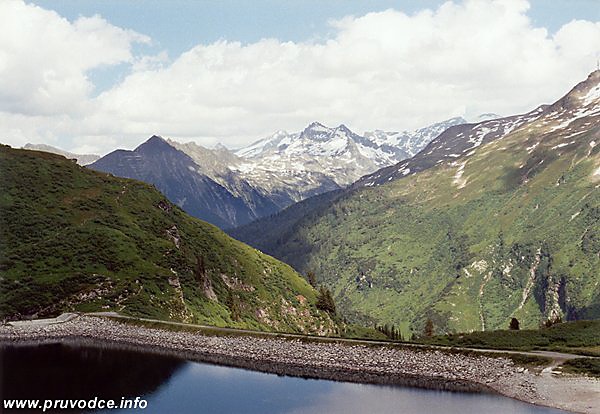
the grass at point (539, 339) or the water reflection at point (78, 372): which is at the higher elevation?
the water reflection at point (78, 372)

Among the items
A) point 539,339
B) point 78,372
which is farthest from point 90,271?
point 539,339

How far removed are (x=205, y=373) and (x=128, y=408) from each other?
866 inches

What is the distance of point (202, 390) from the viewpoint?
91.3m

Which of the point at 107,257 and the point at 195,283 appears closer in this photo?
the point at 107,257

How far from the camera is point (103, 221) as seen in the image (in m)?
197

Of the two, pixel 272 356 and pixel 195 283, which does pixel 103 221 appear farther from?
pixel 272 356

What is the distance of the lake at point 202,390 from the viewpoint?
3206 inches

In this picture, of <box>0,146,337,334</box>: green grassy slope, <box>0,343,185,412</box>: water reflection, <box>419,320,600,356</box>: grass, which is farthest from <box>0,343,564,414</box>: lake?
<box>0,146,337,334</box>: green grassy slope

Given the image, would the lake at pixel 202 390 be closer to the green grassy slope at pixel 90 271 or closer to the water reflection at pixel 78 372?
the water reflection at pixel 78 372

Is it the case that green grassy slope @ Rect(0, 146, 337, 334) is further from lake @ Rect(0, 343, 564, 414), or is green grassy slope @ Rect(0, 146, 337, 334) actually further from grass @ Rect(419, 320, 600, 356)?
grass @ Rect(419, 320, 600, 356)

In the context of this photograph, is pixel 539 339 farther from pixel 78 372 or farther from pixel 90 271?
pixel 90 271

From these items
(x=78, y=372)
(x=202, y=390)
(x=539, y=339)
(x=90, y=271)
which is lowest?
(x=539, y=339)

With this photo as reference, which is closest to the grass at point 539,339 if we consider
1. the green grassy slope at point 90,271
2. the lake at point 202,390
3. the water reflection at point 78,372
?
the lake at point 202,390

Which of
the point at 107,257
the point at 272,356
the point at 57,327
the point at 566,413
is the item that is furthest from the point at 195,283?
the point at 566,413
